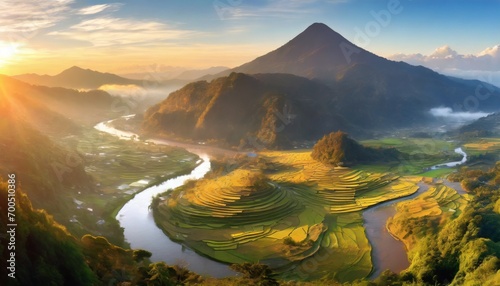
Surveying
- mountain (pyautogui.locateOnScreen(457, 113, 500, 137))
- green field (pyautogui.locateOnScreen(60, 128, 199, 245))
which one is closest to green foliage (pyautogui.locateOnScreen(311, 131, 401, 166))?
green field (pyautogui.locateOnScreen(60, 128, 199, 245))

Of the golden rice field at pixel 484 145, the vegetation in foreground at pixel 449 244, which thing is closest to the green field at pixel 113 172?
the vegetation in foreground at pixel 449 244

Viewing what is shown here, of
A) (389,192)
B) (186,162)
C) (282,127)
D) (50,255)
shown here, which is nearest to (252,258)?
(50,255)

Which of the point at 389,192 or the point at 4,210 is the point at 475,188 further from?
the point at 4,210

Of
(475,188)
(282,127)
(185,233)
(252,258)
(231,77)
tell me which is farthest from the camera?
(231,77)

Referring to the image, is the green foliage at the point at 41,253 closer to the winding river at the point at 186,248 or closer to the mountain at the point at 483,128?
the winding river at the point at 186,248

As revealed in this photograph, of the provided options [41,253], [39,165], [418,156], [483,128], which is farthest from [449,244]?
[483,128]

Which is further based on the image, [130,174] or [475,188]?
[130,174]

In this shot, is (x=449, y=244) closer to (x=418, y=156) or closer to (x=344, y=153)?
(x=344, y=153)
